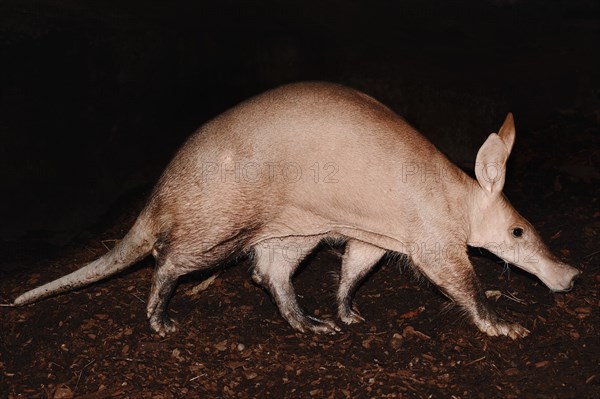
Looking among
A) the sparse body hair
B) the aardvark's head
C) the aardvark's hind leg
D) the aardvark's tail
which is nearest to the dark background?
the aardvark's tail

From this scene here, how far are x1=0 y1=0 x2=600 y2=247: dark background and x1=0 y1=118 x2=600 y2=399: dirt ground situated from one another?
3.06ft

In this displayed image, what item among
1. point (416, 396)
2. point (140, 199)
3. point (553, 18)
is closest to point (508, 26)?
point (553, 18)

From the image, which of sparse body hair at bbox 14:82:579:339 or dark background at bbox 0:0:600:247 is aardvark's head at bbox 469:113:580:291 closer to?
sparse body hair at bbox 14:82:579:339

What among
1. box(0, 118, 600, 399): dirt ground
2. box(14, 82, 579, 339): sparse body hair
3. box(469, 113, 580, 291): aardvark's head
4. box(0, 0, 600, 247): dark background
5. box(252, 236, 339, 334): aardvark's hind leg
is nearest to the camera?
box(0, 118, 600, 399): dirt ground

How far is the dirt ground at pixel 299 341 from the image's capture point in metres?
4.53

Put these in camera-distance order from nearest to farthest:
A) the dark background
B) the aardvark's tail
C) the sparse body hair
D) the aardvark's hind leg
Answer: the sparse body hair, the aardvark's tail, the aardvark's hind leg, the dark background

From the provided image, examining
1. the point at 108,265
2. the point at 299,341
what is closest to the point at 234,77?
the point at 108,265

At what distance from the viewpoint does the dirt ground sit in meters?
4.53

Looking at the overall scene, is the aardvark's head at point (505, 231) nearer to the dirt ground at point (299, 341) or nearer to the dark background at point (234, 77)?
the dirt ground at point (299, 341)

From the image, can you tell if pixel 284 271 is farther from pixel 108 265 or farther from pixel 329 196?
pixel 108 265

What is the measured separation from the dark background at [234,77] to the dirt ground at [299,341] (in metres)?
0.93

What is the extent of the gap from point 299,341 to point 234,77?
372cm

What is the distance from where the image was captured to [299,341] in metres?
5.04

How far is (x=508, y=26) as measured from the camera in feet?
26.6
